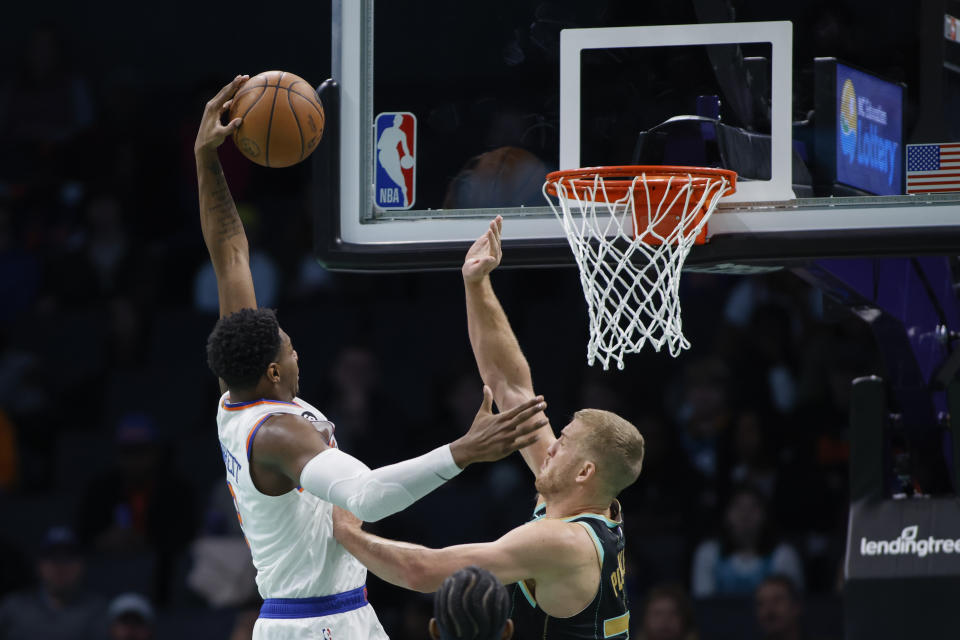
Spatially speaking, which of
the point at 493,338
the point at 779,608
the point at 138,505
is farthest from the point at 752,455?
the point at 138,505

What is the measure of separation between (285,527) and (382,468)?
0.54 metres

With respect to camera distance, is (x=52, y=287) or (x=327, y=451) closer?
(x=327, y=451)

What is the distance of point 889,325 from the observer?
17.7ft

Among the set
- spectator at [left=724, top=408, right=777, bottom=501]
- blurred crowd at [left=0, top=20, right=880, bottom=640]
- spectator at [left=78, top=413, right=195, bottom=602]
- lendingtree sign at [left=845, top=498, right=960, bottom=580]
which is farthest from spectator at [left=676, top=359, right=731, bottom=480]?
spectator at [left=78, top=413, right=195, bottom=602]

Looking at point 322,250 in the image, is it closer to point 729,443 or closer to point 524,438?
point 524,438

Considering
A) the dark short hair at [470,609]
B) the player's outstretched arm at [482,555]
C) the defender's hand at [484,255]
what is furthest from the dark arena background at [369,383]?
the dark short hair at [470,609]

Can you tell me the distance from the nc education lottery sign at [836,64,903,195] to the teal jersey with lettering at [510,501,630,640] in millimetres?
1556

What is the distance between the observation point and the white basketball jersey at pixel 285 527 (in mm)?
4270

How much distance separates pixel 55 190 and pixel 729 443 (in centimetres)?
583

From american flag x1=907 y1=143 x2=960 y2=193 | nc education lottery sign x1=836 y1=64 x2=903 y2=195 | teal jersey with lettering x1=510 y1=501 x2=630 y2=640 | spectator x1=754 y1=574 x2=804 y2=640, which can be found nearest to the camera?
teal jersey with lettering x1=510 y1=501 x2=630 y2=640

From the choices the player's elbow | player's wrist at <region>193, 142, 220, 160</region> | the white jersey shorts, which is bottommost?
the white jersey shorts

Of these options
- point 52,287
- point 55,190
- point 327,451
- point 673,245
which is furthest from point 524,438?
point 55,190

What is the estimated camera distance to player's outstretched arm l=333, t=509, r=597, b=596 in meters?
4.16

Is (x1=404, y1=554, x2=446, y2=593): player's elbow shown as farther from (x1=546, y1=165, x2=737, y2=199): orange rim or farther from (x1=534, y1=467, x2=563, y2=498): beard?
(x1=546, y1=165, x2=737, y2=199): orange rim
